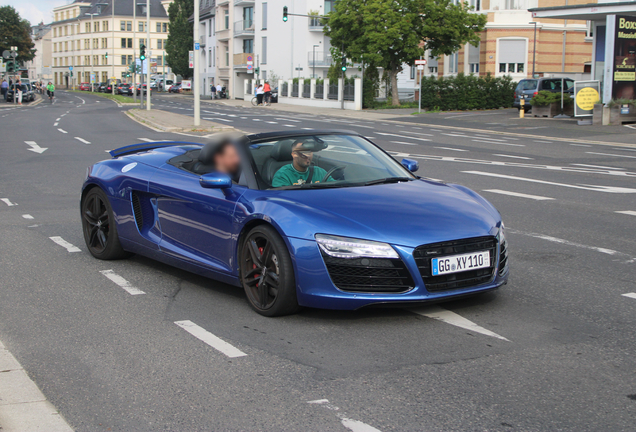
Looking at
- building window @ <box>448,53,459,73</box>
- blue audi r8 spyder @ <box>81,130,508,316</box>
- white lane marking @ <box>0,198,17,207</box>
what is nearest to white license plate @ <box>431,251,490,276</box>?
blue audi r8 spyder @ <box>81,130,508,316</box>

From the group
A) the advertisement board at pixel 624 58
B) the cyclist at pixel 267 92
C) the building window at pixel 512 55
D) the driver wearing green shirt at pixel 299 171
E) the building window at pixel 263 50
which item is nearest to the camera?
the driver wearing green shirt at pixel 299 171

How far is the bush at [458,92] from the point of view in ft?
154

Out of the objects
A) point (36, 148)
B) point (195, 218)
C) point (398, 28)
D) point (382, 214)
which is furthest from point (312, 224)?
point (398, 28)

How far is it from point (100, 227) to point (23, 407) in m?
3.62

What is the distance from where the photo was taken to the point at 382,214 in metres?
5.10

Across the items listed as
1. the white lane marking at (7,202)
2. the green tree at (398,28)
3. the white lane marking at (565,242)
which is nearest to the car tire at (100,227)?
the white lane marking at (7,202)

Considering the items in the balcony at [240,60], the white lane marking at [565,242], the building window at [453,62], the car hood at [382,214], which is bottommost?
the white lane marking at [565,242]

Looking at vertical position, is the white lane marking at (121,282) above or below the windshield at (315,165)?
below

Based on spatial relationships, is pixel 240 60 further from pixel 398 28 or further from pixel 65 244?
pixel 65 244

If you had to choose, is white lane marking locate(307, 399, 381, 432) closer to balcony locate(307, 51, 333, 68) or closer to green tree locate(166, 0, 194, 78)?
balcony locate(307, 51, 333, 68)

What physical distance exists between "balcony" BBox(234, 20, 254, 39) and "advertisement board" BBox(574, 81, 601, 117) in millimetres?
53206

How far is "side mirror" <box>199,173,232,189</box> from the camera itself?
5.56m

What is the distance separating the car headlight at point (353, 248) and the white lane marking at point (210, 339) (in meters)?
0.83

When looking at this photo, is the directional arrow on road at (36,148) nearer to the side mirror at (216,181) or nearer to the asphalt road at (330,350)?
the asphalt road at (330,350)
